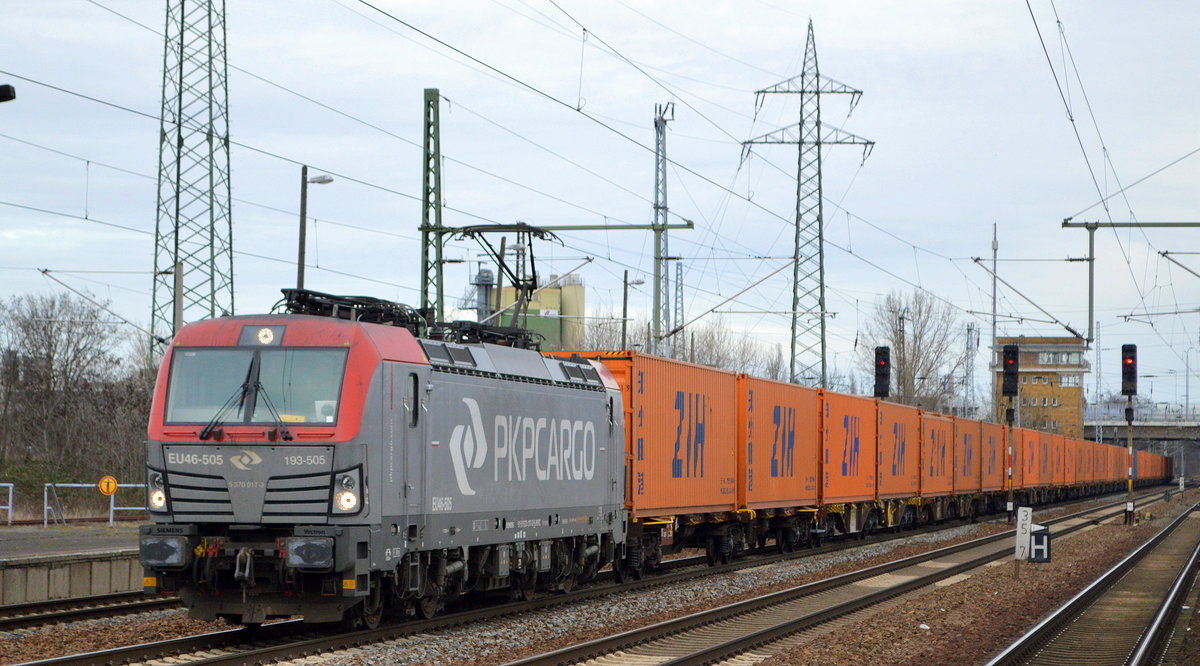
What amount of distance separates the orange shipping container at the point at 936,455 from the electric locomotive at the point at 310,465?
26779mm

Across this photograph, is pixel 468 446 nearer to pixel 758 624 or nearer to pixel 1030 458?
pixel 758 624

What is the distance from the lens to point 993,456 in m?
52.8

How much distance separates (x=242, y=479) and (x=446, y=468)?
2.67 metres

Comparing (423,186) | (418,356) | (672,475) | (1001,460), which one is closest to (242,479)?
(418,356)

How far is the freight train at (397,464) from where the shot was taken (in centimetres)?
1362

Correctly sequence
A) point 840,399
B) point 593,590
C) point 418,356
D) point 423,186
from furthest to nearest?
point 840,399
point 423,186
point 593,590
point 418,356

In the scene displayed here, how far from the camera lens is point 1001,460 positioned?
177ft

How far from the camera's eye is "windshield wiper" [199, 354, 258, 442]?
45.2 ft

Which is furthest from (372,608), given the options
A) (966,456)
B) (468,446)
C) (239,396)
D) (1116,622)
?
(966,456)

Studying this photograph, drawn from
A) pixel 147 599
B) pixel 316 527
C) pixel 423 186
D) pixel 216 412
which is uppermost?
pixel 423 186

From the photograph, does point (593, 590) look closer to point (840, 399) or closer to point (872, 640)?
point (872, 640)

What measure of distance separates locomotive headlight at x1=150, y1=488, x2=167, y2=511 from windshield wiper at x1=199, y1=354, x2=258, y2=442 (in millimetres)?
733

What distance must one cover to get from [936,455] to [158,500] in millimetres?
31907

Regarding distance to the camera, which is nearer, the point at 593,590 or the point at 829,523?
the point at 593,590
